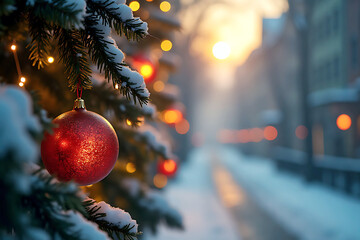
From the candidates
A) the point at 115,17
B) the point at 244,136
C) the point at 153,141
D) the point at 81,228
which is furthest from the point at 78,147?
the point at 244,136

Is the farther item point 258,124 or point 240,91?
point 240,91

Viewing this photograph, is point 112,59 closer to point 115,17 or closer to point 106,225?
point 115,17

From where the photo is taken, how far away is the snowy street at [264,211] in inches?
368

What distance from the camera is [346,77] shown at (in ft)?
58.6

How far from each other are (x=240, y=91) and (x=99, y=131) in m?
47.6

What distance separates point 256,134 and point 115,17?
3688cm

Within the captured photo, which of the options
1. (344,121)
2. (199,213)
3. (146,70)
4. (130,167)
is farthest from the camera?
(344,121)

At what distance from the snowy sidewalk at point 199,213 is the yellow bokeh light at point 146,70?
1.97m

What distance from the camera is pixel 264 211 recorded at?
41.7 ft

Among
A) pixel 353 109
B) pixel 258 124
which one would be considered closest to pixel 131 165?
pixel 353 109

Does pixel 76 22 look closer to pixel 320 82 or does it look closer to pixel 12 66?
pixel 12 66

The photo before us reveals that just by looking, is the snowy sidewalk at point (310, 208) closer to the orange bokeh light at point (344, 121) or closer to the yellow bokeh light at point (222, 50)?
the orange bokeh light at point (344, 121)

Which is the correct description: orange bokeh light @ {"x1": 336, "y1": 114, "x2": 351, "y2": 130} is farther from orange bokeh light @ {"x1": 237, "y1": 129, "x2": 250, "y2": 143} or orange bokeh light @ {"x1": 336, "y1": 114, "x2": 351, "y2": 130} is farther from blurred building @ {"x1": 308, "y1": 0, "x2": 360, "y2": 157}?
orange bokeh light @ {"x1": 237, "y1": 129, "x2": 250, "y2": 143}

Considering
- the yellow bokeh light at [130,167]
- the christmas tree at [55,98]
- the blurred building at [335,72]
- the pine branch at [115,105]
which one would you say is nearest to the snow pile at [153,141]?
the yellow bokeh light at [130,167]
